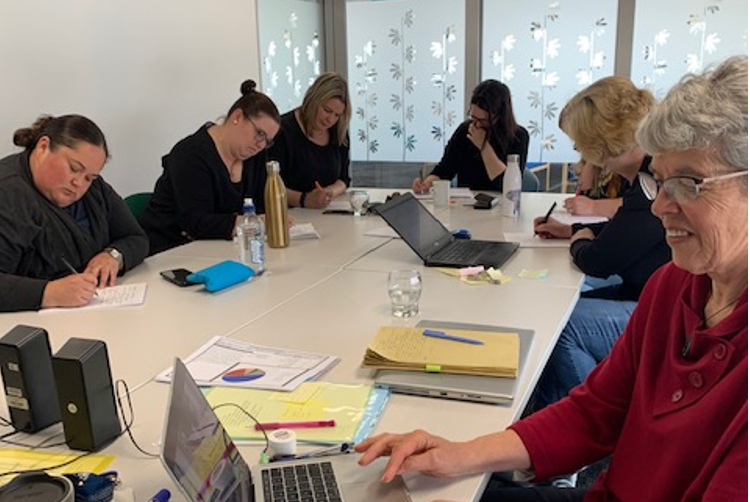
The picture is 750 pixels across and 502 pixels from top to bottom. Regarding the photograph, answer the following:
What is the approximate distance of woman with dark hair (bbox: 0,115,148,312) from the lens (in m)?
1.96

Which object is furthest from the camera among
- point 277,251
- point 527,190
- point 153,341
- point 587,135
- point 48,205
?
point 527,190

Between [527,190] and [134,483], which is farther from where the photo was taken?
[527,190]

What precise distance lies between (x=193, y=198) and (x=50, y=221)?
2.46 feet

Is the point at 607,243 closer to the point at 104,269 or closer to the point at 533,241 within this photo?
the point at 533,241

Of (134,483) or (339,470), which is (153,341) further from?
(339,470)

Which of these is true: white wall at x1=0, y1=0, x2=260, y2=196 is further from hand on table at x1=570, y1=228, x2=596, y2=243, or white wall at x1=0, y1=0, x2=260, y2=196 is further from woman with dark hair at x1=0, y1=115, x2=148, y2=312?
hand on table at x1=570, y1=228, x2=596, y2=243

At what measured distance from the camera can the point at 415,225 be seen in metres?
2.52

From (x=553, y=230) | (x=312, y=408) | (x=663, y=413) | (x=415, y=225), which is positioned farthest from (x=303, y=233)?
(x=663, y=413)

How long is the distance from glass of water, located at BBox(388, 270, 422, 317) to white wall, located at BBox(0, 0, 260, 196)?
6.99 feet

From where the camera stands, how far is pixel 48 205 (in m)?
2.13

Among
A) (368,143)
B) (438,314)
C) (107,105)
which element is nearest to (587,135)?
(438,314)

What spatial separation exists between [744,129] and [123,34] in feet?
11.2

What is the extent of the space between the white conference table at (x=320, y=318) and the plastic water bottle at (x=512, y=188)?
1.87ft

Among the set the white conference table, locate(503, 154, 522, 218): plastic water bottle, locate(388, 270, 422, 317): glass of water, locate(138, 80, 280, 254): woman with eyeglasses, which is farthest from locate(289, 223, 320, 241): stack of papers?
locate(388, 270, 422, 317): glass of water
